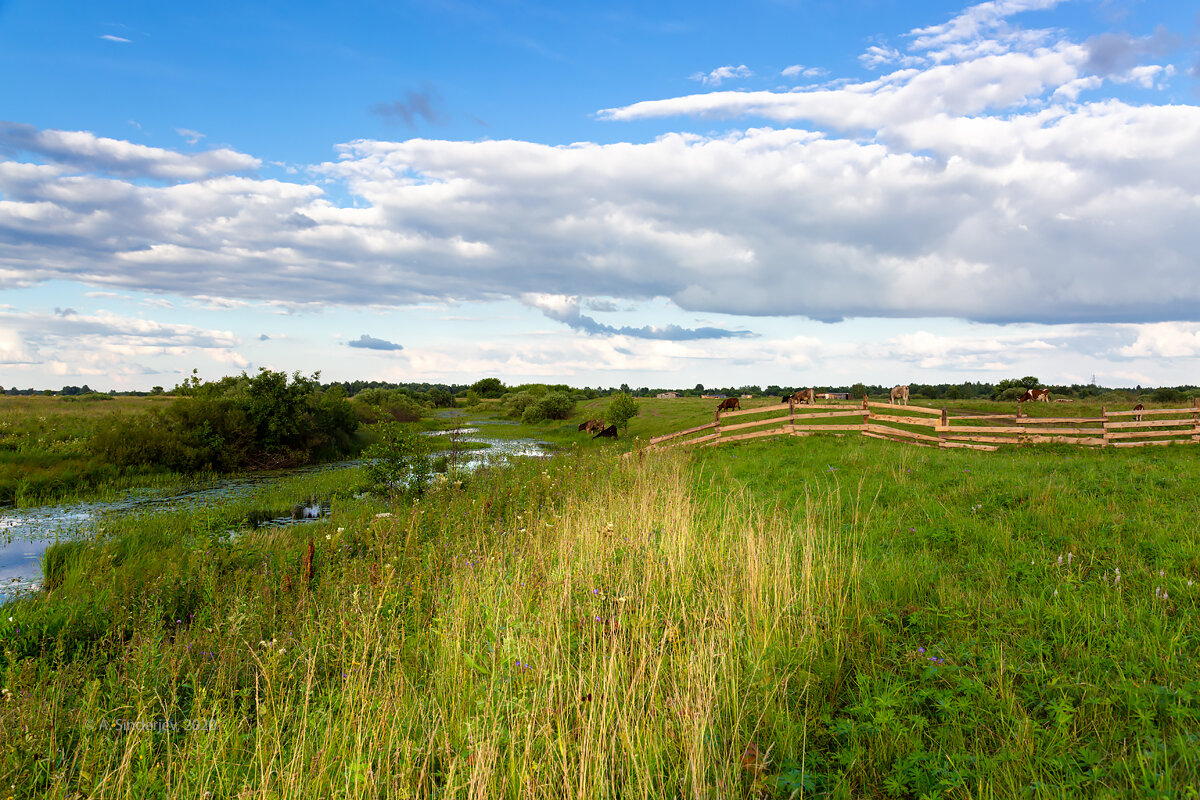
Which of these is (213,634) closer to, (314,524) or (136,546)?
(136,546)

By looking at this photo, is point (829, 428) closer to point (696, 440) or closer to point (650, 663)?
point (696, 440)

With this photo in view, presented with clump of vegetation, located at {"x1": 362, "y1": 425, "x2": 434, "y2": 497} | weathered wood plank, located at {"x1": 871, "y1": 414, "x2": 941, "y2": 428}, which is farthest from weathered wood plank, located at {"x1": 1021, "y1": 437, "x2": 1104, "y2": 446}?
clump of vegetation, located at {"x1": 362, "y1": 425, "x2": 434, "y2": 497}

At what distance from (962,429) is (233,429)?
29.7 m

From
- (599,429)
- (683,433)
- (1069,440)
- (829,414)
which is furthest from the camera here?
(599,429)

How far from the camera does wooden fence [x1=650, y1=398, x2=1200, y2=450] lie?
18234 millimetres

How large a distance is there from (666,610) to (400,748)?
2690mm

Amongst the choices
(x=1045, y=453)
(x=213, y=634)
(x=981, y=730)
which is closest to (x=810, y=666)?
(x=981, y=730)

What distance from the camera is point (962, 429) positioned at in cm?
1830

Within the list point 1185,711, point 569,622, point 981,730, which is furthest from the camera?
point 569,622

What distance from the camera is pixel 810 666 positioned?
4.52 metres

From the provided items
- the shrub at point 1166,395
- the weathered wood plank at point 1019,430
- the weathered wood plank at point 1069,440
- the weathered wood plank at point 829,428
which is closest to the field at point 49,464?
the weathered wood plank at point 829,428

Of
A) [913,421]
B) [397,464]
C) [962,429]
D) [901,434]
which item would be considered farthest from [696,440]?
[397,464]

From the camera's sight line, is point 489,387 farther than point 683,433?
Yes

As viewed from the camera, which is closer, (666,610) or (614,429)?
(666,610)
